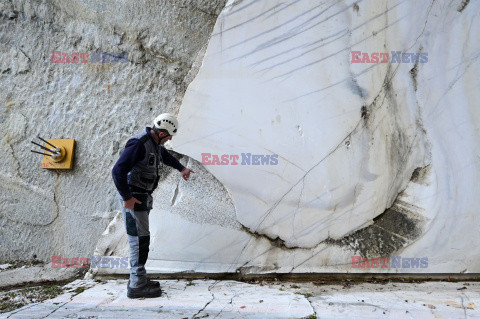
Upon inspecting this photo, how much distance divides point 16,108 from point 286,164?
1.94m

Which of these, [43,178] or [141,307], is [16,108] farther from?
[141,307]

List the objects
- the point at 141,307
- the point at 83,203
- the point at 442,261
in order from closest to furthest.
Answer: the point at 141,307 < the point at 442,261 < the point at 83,203

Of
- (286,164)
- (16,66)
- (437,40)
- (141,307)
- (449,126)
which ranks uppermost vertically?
(437,40)

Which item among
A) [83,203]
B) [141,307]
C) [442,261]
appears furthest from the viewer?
[83,203]

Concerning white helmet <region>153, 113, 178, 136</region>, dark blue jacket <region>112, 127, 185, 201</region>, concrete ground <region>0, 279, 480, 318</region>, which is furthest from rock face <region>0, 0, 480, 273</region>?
dark blue jacket <region>112, 127, 185, 201</region>

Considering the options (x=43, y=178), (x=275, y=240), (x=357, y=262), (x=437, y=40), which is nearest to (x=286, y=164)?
(x=275, y=240)

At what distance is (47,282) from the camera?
2.22 m

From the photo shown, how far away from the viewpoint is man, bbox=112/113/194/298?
183 centimetres

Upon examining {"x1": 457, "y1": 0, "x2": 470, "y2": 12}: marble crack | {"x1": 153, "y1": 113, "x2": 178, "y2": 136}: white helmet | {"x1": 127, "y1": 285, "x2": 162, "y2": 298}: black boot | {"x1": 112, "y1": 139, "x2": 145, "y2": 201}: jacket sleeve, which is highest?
{"x1": 457, "y1": 0, "x2": 470, "y2": 12}: marble crack

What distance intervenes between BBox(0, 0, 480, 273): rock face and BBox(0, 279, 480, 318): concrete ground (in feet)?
0.51

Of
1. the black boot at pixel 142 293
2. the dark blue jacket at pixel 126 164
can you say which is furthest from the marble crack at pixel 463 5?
the black boot at pixel 142 293
